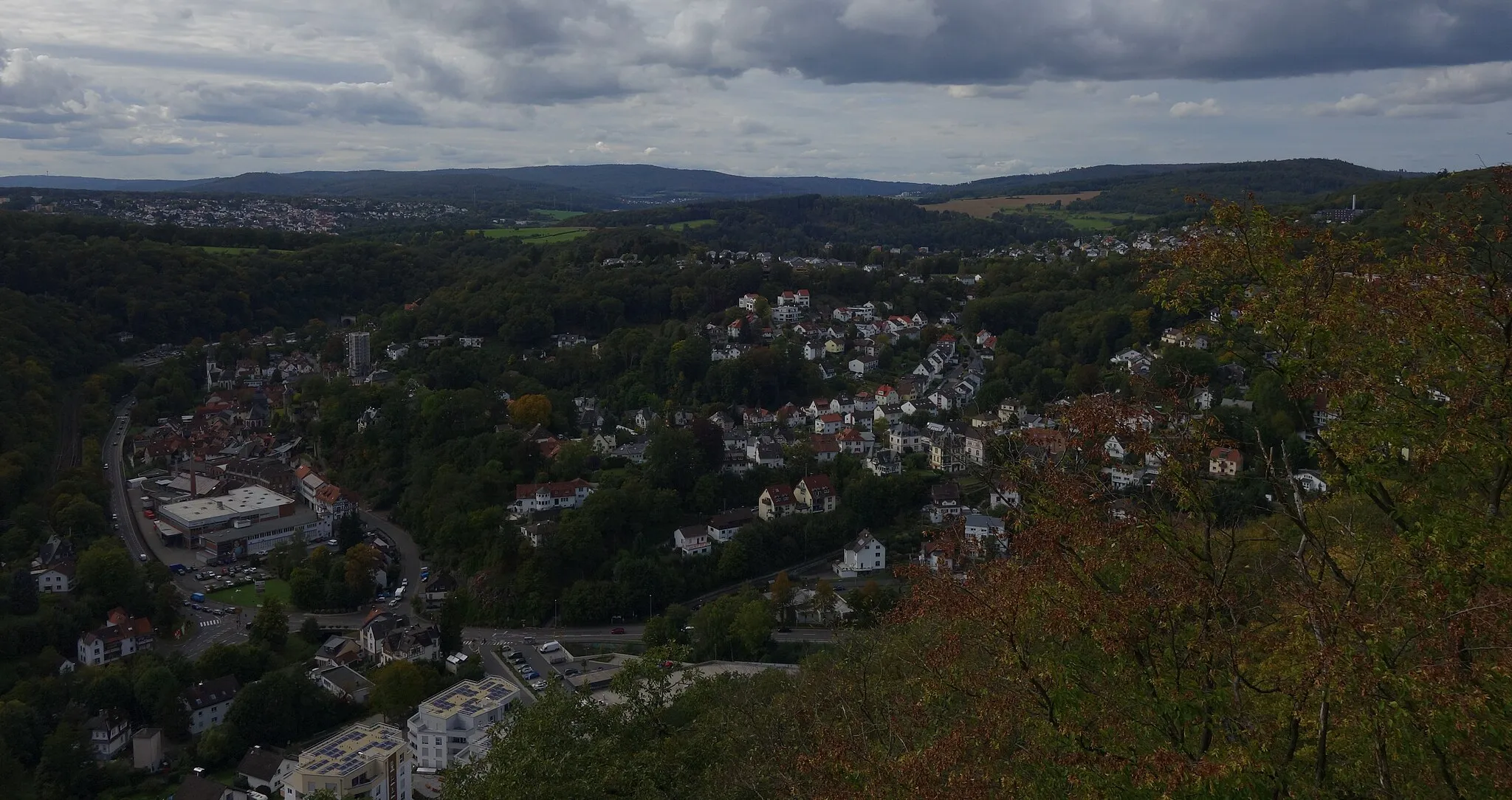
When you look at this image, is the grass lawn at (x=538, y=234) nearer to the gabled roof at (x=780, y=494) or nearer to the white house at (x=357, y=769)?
the gabled roof at (x=780, y=494)

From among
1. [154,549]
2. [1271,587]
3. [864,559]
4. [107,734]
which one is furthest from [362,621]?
[1271,587]

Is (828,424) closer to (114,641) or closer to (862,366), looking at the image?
(862,366)

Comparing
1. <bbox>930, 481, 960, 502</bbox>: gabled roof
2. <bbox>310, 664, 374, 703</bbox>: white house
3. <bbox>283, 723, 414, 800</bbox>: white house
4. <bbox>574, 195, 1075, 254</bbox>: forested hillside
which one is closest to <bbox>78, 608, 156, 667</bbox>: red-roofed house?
<bbox>310, 664, 374, 703</bbox>: white house

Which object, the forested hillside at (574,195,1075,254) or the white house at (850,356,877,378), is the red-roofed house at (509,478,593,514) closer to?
the white house at (850,356,877,378)

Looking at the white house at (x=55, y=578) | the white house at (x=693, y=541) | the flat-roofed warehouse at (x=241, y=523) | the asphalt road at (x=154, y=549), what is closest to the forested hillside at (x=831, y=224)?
the asphalt road at (x=154, y=549)

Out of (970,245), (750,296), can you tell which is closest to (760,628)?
(750,296)

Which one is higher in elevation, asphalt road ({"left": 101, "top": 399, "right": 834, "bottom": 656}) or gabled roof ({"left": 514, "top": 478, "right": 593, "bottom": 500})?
gabled roof ({"left": 514, "top": 478, "right": 593, "bottom": 500})
